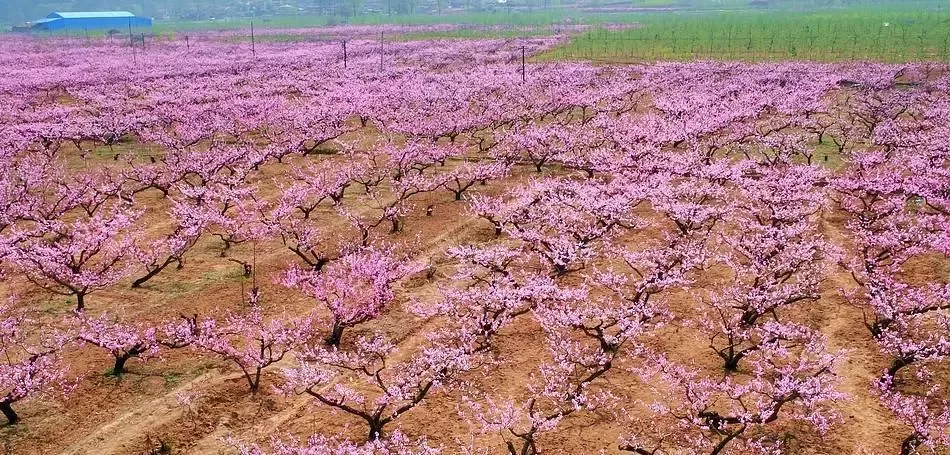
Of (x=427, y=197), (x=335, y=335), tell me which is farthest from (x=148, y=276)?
(x=427, y=197)

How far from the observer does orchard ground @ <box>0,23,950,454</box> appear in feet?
36.6

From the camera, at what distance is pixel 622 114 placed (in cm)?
3844

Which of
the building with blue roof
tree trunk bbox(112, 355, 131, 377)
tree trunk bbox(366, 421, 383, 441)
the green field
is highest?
the building with blue roof

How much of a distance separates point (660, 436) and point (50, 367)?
37.7ft

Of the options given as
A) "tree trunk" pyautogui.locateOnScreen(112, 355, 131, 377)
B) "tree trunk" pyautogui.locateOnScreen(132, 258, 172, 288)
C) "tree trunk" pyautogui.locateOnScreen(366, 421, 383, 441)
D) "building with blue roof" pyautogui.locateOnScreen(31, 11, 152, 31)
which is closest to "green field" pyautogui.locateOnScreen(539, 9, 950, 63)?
"tree trunk" pyautogui.locateOnScreen(132, 258, 172, 288)

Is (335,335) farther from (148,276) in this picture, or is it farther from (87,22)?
(87,22)

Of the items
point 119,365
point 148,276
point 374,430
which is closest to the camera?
point 374,430

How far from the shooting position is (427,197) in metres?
23.7

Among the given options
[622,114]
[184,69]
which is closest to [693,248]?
[622,114]

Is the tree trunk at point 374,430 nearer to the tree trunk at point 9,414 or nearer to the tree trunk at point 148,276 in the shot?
the tree trunk at point 9,414

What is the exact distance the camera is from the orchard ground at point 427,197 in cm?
1116

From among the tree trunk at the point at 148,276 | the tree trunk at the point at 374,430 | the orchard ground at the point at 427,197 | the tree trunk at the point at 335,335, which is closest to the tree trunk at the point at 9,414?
the orchard ground at the point at 427,197

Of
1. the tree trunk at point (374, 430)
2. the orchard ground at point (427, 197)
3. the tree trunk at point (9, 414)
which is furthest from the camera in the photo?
the orchard ground at point (427, 197)

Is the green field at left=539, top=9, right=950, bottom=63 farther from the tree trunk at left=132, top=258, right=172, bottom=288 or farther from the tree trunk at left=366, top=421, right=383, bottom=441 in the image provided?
the tree trunk at left=366, top=421, right=383, bottom=441
